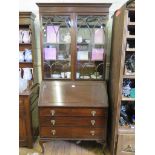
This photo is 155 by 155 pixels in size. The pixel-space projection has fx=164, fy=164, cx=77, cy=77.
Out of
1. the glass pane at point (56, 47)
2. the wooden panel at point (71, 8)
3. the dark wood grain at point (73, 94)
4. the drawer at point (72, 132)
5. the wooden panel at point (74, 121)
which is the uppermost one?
the wooden panel at point (71, 8)

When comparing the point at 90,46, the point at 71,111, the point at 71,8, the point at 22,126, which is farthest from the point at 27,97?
the point at 71,8

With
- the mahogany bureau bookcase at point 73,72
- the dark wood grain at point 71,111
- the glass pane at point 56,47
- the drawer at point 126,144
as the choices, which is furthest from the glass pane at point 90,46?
the drawer at point 126,144

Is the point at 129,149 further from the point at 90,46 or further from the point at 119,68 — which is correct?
the point at 90,46

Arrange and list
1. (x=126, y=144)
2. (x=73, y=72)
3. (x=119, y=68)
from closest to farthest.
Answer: (x=119, y=68) < (x=126, y=144) < (x=73, y=72)

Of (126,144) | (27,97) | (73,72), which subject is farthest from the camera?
(73,72)

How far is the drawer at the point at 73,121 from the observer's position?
2.02 meters

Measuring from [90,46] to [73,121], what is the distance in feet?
3.35

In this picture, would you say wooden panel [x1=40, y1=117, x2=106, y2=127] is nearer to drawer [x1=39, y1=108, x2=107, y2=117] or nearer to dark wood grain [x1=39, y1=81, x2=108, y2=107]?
drawer [x1=39, y1=108, x2=107, y2=117]

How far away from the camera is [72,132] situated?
6.76 ft

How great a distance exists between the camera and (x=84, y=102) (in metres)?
2.02

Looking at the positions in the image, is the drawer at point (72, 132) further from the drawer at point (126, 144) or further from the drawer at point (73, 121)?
the drawer at point (126, 144)

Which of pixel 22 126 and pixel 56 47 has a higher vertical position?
pixel 56 47
